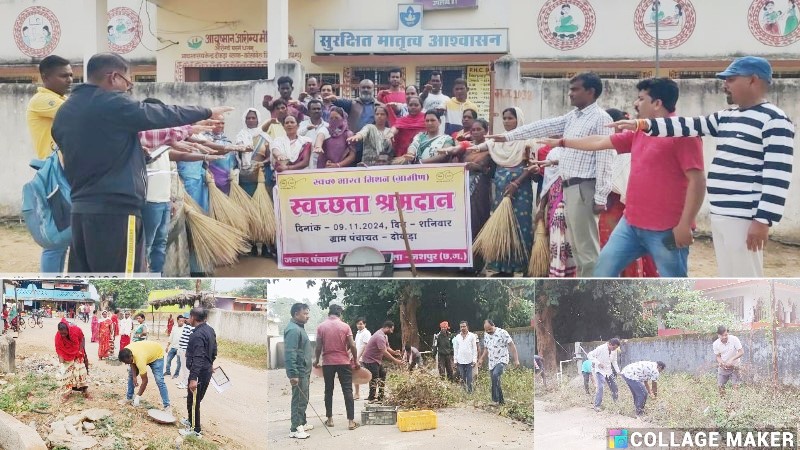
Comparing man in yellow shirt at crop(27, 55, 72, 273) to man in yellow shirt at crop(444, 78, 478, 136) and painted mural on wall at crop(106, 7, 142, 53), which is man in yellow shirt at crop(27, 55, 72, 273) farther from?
painted mural on wall at crop(106, 7, 142, 53)

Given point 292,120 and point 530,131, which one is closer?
point 530,131

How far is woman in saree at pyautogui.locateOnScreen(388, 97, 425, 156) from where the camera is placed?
26.0 ft

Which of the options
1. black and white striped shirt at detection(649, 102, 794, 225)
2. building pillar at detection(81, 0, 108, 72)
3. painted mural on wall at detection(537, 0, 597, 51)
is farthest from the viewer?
painted mural on wall at detection(537, 0, 597, 51)

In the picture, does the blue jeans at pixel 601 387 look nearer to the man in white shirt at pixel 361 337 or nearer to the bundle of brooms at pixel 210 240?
the man in white shirt at pixel 361 337

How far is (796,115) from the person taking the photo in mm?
9312

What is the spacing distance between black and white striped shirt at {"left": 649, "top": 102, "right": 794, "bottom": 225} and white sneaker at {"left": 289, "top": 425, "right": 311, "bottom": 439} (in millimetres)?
2540

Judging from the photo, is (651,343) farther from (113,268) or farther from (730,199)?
(113,268)

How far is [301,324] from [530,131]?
8.50ft

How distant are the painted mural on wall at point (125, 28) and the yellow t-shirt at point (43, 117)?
8350mm

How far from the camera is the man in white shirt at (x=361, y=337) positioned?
486 cm

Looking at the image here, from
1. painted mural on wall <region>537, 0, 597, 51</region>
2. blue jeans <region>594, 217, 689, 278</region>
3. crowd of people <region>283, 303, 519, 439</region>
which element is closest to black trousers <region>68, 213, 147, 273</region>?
crowd of people <region>283, 303, 519, 439</region>

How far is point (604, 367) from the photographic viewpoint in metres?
4.79

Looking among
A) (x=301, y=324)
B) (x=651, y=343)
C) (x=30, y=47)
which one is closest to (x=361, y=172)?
(x=301, y=324)

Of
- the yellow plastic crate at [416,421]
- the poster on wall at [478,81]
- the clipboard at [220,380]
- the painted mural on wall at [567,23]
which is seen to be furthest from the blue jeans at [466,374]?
the painted mural on wall at [567,23]
